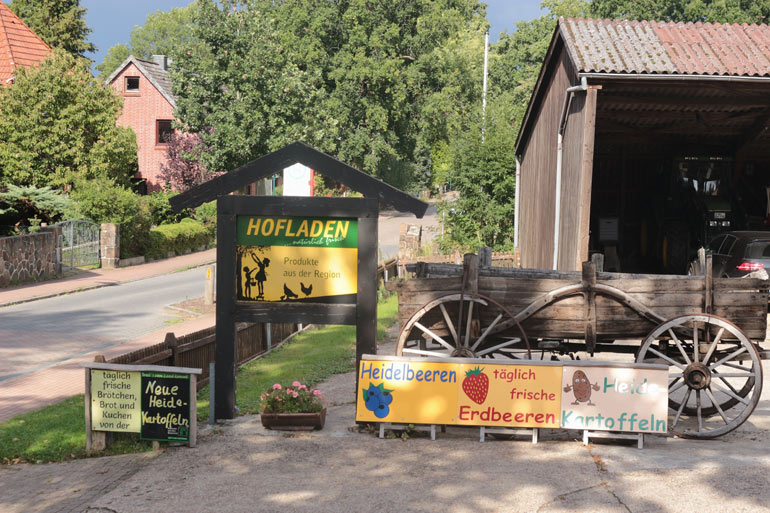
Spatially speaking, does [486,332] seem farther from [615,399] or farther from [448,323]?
[615,399]

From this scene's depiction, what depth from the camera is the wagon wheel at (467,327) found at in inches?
384

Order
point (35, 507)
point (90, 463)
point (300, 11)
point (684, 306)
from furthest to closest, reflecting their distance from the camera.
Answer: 1. point (300, 11)
2. point (684, 306)
3. point (90, 463)
4. point (35, 507)

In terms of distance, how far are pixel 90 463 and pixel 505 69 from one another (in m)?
73.1

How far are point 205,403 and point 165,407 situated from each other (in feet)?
8.26

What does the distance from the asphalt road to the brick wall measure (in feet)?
73.8

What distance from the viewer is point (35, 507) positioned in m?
7.52

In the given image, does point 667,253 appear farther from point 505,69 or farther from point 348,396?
point 505,69

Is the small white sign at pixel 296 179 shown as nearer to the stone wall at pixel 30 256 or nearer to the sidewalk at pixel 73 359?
the sidewalk at pixel 73 359

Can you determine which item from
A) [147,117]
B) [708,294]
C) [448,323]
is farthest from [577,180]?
[147,117]

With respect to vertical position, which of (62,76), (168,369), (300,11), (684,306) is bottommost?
(168,369)

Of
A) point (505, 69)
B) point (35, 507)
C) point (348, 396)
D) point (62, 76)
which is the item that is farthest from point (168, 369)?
point (505, 69)

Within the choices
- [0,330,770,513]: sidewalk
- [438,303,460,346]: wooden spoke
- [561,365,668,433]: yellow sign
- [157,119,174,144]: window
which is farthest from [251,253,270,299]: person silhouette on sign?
[157,119,174,144]: window

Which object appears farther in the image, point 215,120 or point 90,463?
point 215,120

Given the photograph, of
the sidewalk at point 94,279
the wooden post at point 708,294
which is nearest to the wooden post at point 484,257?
the wooden post at point 708,294
